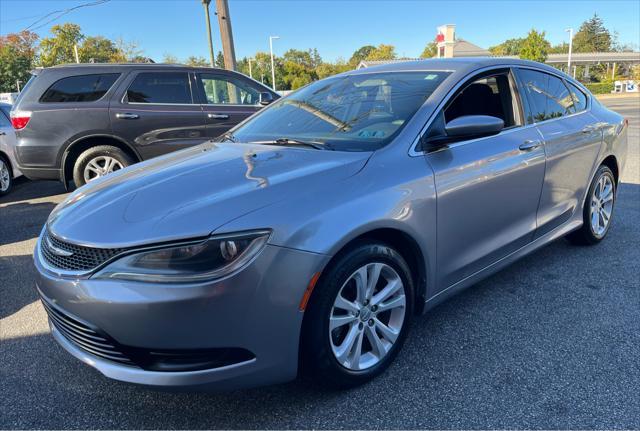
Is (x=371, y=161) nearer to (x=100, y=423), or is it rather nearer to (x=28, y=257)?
(x=100, y=423)

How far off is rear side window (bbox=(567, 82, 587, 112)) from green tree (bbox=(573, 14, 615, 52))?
113 metres

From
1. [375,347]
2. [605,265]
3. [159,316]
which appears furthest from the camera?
[605,265]

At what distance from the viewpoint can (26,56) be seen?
72875mm

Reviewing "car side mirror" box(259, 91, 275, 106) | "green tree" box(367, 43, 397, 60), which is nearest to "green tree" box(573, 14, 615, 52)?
"green tree" box(367, 43, 397, 60)

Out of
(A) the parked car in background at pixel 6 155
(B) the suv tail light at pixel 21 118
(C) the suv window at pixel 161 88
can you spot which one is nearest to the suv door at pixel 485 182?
(C) the suv window at pixel 161 88

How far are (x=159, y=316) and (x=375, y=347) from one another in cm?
111

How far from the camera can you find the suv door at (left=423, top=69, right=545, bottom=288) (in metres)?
2.73

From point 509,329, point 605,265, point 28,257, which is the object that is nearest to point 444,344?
point 509,329

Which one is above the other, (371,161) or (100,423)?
(371,161)

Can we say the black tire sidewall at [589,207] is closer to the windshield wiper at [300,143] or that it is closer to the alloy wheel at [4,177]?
the windshield wiper at [300,143]

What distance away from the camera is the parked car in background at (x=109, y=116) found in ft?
20.8

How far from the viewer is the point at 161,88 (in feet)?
22.4

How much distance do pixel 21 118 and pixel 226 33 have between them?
5.69 meters

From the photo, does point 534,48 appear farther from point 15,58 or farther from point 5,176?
point 15,58
